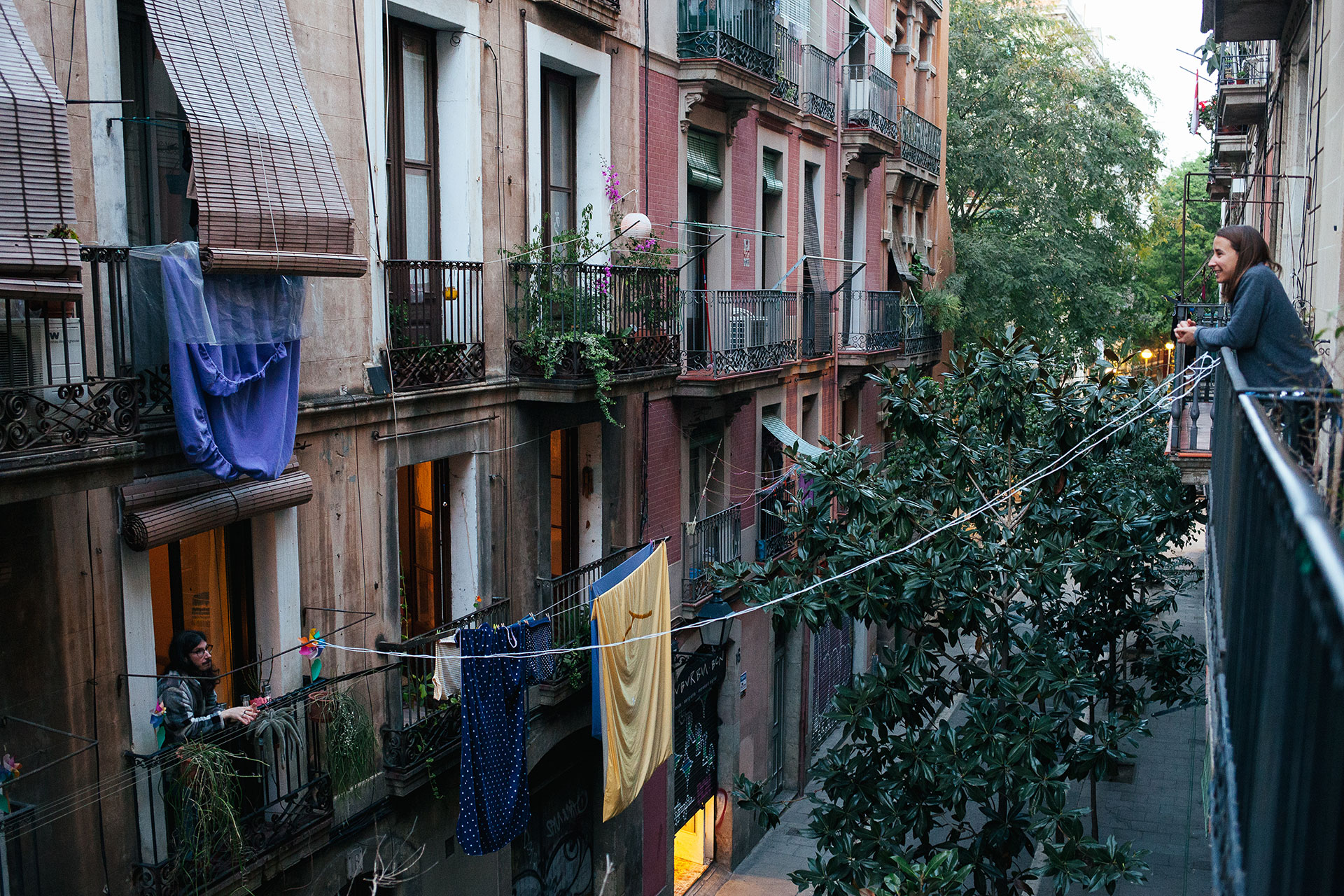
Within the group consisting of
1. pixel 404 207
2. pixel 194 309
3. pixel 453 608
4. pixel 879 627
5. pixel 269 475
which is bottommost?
pixel 879 627

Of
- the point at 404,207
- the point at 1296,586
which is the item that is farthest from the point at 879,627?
the point at 1296,586

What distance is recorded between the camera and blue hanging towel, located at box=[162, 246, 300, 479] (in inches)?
287

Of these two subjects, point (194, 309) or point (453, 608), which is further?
point (453, 608)

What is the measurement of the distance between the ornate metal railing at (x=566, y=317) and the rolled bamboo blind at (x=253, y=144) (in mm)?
3180

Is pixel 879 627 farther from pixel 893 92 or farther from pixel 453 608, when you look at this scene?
pixel 453 608

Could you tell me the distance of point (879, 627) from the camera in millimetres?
24984

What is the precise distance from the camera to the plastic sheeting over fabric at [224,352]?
7.30m

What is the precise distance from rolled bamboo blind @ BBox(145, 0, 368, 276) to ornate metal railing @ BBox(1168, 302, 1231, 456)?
22.7 ft

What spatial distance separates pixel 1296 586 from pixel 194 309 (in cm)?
668

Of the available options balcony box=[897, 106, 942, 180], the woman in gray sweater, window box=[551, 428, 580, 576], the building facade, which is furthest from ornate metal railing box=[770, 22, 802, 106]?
the woman in gray sweater

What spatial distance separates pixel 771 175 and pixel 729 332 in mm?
4608

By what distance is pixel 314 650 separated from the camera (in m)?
9.25

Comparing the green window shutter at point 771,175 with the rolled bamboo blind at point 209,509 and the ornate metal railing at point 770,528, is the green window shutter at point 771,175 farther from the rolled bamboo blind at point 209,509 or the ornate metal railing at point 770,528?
the rolled bamboo blind at point 209,509

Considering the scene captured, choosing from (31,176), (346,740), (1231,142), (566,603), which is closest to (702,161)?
(566,603)
